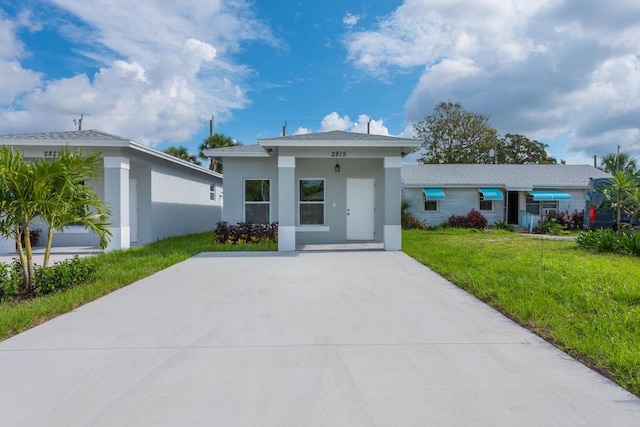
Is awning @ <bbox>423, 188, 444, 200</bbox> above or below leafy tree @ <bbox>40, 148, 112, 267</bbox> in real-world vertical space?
above

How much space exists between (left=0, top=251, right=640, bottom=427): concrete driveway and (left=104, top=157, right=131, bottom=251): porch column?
6.01 meters

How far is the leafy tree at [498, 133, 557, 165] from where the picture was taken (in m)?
41.0

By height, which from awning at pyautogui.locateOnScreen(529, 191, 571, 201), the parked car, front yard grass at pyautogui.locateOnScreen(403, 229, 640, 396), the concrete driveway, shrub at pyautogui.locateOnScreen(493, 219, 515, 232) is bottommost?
the concrete driveway

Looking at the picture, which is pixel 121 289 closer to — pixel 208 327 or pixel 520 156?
pixel 208 327

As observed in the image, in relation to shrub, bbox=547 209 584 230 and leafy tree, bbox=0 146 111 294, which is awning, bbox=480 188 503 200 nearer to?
shrub, bbox=547 209 584 230

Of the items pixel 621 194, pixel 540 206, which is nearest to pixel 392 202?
pixel 621 194

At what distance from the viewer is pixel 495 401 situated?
2.93 m

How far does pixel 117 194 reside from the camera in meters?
11.3

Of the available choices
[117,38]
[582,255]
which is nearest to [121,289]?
[117,38]

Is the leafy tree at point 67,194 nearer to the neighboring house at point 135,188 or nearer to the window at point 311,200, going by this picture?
the neighboring house at point 135,188

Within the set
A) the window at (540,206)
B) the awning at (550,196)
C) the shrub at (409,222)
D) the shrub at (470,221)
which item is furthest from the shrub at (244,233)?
the window at (540,206)

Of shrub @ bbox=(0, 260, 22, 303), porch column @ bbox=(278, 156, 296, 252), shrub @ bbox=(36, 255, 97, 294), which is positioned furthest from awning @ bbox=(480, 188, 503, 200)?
shrub @ bbox=(0, 260, 22, 303)

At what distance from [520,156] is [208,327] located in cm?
4417

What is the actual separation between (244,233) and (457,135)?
27123mm
